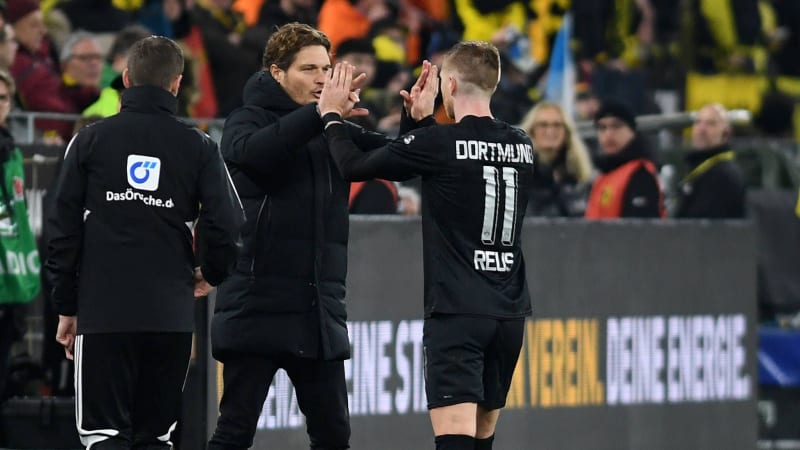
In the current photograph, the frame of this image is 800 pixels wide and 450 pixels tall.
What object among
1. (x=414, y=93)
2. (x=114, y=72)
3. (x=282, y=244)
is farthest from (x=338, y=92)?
(x=114, y=72)

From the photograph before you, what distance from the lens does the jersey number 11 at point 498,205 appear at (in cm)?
792

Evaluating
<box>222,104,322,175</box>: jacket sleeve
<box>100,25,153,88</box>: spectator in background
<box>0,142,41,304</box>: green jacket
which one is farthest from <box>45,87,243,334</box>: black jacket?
<box>100,25,153,88</box>: spectator in background

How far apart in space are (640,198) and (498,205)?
180 inches

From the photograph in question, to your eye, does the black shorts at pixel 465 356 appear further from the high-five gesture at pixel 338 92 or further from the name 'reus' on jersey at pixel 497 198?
the high-five gesture at pixel 338 92

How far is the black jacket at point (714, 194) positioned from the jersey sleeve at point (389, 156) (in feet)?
17.7

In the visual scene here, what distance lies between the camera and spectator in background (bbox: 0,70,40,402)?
33.8ft

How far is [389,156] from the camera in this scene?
25.6 feet

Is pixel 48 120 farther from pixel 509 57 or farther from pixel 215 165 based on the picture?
pixel 509 57

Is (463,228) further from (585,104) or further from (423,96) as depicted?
(585,104)

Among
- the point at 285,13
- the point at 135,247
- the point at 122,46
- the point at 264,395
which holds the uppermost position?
the point at 285,13

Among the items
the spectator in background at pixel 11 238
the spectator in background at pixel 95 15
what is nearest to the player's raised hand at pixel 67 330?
the spectator in background at pixel 11 238

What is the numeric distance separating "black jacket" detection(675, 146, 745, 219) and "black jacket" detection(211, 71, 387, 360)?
17.8 feet

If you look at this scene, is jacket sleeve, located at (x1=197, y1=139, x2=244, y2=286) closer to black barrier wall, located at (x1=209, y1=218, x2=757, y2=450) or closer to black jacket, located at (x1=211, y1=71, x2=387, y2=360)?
black jacket, located at (x1=211, y1=71, x2=387, y2=360)

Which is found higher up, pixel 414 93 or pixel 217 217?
pixel 414 93
